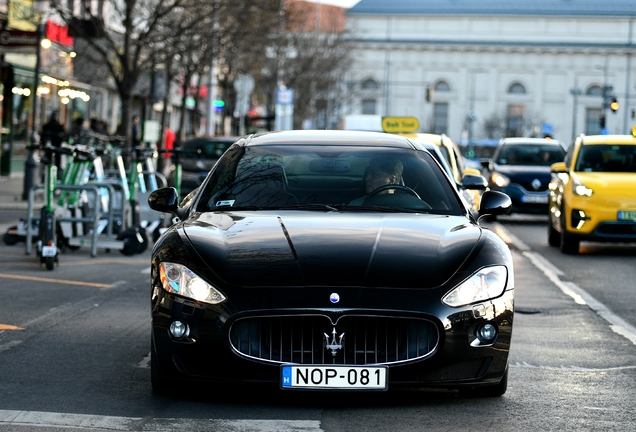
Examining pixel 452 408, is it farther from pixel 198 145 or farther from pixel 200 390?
pixel 198 145

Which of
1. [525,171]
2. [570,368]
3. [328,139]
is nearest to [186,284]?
[328,139]

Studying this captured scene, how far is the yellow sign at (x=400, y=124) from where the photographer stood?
94.2 feet

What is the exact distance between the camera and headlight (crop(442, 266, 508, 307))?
19.5ft

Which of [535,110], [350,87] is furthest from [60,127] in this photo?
[535,110]

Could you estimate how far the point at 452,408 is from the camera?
20.1ft

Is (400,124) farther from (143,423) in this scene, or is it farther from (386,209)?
(143,423)

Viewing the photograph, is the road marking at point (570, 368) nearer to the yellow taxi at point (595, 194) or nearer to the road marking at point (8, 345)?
the road marking at point (8, 345)

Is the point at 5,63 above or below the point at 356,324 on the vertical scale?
above

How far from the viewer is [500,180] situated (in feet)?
81.6

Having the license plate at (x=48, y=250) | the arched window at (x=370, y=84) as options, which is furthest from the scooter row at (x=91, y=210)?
the arched window at (x=370, y=84)

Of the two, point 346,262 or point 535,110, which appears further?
point 535,110

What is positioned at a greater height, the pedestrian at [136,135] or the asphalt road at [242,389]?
the pedestrian at [136,135]

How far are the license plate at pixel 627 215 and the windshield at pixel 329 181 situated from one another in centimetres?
977

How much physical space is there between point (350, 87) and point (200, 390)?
86.0 m
